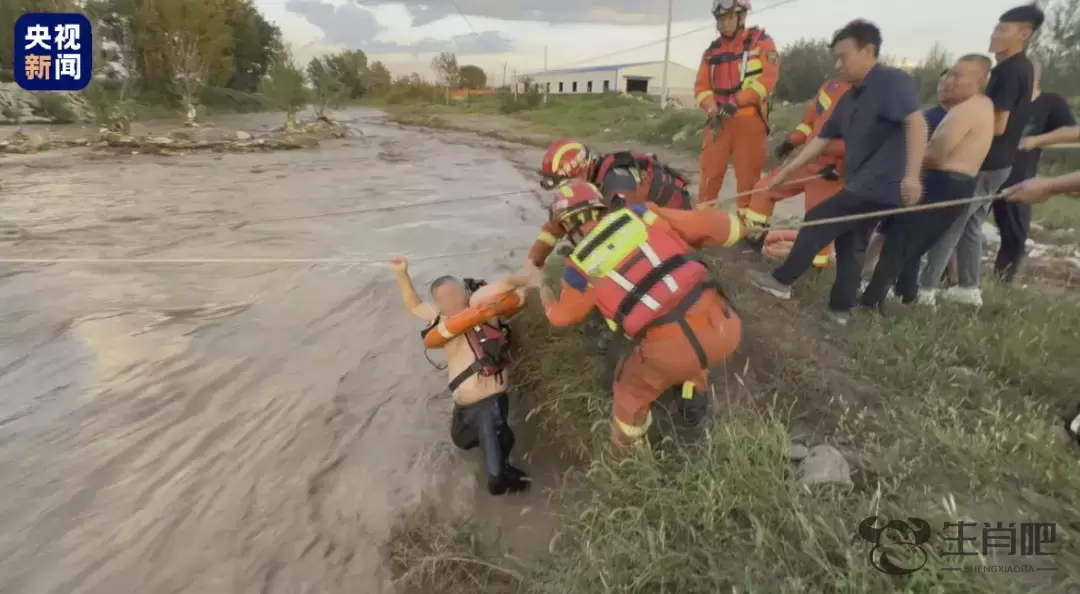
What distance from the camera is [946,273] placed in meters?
5.10

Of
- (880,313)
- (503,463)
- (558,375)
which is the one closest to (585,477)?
(503,463)

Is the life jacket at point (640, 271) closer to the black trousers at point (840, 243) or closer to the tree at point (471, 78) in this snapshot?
the black trousers at point (840, 243)

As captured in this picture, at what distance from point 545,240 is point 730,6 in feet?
8.76

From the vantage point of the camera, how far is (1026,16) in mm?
3801

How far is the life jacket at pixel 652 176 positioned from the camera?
3.95m

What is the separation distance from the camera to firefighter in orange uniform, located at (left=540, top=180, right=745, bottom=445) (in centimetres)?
261

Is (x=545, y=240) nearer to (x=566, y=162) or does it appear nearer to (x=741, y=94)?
(x=566, y=162)

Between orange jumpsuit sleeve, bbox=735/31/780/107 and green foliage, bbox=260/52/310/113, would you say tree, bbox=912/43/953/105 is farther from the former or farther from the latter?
green foliage, bbox=260/52/310/113

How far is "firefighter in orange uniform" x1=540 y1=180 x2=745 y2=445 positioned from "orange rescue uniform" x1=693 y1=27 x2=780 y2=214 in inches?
99.0

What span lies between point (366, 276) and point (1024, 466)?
19.3 ft

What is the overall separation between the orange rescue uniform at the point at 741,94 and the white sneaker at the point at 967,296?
5.25ft

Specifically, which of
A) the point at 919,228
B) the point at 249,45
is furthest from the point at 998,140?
the point at 249,45

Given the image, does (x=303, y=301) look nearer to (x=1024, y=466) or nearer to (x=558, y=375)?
(x=558, y=375)

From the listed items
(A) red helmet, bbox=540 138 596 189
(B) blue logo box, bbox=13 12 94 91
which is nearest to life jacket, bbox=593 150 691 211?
(A) red helmet, bbox=540 138 596 189
